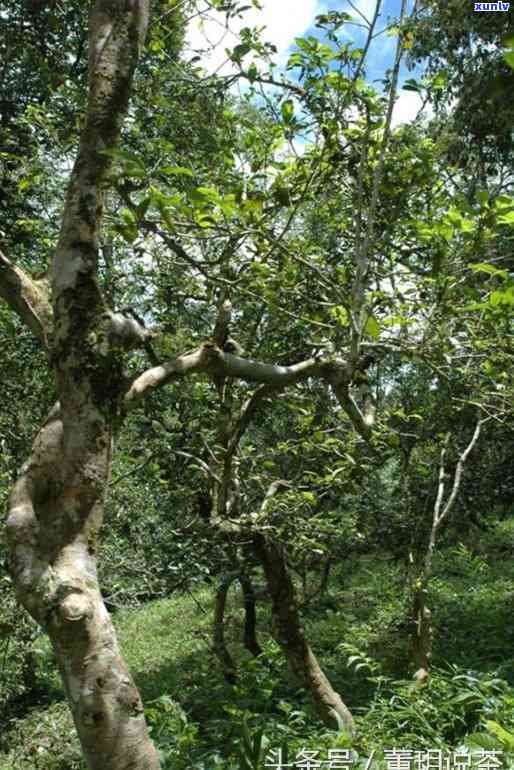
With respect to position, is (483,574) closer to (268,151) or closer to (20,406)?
(20,406)

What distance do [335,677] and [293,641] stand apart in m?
2.82

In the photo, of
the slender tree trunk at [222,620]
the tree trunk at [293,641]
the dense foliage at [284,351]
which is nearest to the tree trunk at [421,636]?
the dense foliage at [284,351]

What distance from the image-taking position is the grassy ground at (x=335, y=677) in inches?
177

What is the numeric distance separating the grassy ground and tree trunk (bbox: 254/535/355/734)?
20cm

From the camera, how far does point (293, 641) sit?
5.55 m

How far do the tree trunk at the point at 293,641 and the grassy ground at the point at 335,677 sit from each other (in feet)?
0.66

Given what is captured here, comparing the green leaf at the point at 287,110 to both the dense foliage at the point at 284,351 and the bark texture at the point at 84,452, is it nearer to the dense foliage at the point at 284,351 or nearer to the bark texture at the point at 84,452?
the dense foliage at the point at 284,351

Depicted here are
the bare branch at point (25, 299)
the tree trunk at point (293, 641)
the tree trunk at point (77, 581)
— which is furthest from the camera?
the tree trunk at point (293, 641)

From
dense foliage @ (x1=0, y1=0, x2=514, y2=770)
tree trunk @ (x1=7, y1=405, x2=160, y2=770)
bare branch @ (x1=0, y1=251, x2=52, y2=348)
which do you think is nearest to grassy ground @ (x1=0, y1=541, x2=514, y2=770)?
dense foliage @ (x1=0, y1=0, x2=514, y2=770)

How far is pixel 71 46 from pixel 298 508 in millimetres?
5063

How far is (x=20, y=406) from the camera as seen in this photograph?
6.69m

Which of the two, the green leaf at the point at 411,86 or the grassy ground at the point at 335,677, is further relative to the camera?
the grassy ground at the point at 335,677

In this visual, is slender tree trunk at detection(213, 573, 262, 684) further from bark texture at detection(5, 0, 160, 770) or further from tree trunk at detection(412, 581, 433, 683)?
bark texture at detection(5, 0, 160, 770)

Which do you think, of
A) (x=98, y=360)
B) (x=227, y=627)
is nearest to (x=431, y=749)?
(x=98, y=360)
